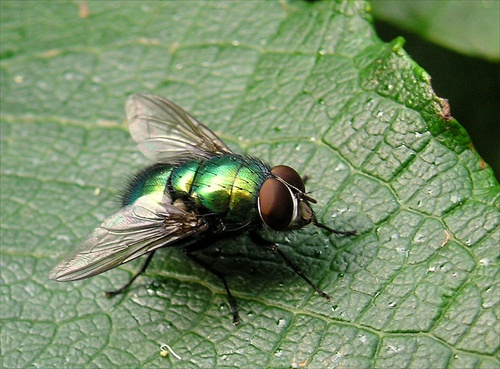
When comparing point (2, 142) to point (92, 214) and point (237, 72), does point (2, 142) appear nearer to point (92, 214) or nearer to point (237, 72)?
point (92, 214)

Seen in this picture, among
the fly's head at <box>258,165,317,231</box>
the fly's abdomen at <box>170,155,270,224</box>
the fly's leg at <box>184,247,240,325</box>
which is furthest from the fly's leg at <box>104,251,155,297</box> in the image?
the fly's head at <box>258,165,317,231</box>

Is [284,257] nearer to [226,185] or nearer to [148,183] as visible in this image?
[226,185]

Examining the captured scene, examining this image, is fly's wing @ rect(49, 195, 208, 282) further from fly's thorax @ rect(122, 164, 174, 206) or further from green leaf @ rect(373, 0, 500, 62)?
green leaf @ rect(373, 0, 500, 62)

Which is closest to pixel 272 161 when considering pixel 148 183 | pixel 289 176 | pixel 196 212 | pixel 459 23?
pixel 289 176

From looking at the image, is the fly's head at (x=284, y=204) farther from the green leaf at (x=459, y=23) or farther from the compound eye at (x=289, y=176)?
the green leaf at (x=459, y=23)

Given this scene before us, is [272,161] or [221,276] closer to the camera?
[221,276]

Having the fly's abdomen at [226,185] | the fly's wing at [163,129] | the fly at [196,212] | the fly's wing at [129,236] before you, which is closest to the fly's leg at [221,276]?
the fly at [196,212]

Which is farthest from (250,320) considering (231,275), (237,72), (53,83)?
(53,83)
